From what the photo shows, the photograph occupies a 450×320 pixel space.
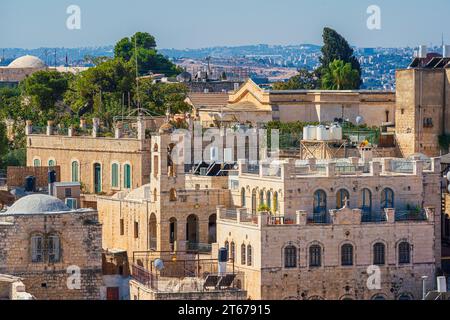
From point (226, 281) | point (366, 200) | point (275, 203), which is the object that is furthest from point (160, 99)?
point (226, 281)

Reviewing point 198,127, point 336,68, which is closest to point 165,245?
point 198,127

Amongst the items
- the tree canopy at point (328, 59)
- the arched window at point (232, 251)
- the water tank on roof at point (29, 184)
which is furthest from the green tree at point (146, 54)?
the arched window at point (232, 251)

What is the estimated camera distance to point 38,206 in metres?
43.8

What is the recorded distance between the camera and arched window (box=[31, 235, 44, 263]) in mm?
43531

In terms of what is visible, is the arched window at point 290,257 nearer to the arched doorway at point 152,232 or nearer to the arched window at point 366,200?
the arched window at point 366,200

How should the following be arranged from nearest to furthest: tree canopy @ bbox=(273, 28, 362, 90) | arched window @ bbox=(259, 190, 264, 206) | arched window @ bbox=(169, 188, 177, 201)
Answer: arched window @ bbox=(259, 190, 264, 206), arched window @ bbox=(169, 188, 177, 201), tree canopy @ bbox=(273, 28, 362, 90)

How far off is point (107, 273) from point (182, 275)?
2030mm

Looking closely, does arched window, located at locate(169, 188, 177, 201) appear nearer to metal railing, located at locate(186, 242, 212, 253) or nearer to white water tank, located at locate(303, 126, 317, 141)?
metal railing, located at locate(186, 242, 212, 253)

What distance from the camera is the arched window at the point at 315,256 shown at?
45312mm

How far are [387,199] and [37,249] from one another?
9029 millimetres

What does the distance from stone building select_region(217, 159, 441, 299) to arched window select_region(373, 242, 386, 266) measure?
0.02 metres

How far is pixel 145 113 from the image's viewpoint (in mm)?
66938

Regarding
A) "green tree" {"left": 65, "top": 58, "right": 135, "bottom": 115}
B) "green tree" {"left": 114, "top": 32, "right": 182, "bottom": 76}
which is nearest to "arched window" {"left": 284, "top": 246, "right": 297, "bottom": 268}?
"green tree" {"left": 65, "top": 58, "right": 135, "bottom": 115}

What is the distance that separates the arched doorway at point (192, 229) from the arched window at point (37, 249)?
607 cm
